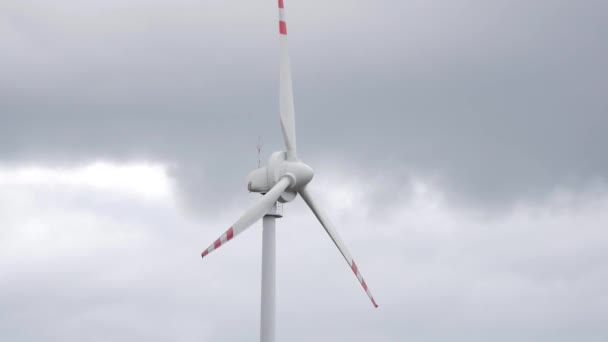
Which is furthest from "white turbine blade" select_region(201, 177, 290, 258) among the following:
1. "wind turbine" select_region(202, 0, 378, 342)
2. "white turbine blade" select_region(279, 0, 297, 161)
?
"white turbine blade" select_region(279, 0, 297, 161)

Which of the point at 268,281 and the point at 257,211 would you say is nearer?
the point at 257,211

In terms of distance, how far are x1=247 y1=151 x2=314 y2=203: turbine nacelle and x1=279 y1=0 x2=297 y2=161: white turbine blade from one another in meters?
1.06

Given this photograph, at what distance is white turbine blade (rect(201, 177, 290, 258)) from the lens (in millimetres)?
89562

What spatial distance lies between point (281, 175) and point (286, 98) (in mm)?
7660

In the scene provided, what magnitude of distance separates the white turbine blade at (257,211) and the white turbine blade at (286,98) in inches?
132

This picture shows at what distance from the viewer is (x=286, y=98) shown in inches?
3861

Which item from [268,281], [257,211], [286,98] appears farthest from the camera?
[286,98]

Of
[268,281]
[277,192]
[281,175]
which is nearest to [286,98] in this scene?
[281,175]

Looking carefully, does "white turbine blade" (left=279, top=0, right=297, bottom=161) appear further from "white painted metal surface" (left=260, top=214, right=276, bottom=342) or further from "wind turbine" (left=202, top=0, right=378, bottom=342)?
"white painted metal surface" (left=260, top=214, right=276, bottom=342)

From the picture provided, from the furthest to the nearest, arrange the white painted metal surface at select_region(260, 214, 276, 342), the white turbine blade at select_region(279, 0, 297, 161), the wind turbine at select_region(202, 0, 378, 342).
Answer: the white turbine blade at select_region(279, 0, 297, 161), the white painted metal surface at select_region(260, 214, 276, 342), the wind turbine at select_region(202, 0, 378, 342)

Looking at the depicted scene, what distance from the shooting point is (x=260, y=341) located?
312 feet

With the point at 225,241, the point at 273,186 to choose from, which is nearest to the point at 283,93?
the point at 273,186

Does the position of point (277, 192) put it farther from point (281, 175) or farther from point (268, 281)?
point (268, 281)

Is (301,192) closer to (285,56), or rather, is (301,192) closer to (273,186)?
(273,186)
